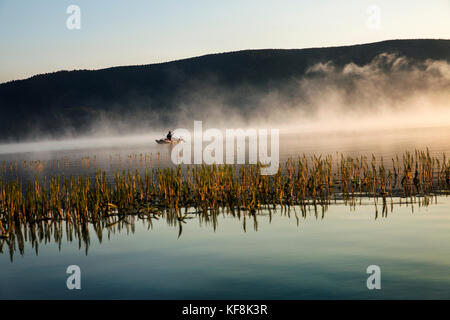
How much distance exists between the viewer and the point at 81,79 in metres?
153

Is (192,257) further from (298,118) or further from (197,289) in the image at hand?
(298,118)

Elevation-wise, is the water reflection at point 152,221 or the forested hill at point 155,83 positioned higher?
the forested hill at point 155,83

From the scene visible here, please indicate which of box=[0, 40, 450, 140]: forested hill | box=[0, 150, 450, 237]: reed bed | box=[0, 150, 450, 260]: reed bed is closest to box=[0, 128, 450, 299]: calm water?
box=[0, 150, 450, 260]: reed bed

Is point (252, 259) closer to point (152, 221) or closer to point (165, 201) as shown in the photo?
point (152, 221)

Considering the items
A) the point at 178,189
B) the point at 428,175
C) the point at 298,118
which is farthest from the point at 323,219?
the point at 298,118

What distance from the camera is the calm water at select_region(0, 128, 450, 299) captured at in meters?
10.9

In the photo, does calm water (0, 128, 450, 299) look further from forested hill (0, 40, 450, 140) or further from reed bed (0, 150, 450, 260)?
forested hill (0, 40, 450, 140)

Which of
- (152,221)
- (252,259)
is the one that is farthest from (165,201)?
(252,259)

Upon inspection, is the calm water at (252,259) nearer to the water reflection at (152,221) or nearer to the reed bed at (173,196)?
the water reflection at (152,221)

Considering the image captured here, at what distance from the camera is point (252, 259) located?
12.8 metres

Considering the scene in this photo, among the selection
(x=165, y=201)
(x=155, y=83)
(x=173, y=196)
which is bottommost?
(x=165, y=201)

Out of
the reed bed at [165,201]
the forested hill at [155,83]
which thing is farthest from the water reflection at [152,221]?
the forested hill at [155,83]

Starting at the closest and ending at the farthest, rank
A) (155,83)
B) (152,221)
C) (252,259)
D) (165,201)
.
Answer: (252,259) < (152,221) < (165,201) < (155,83)

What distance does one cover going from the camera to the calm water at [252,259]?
10914mm
